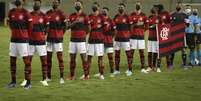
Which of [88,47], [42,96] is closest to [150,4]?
[88,47]

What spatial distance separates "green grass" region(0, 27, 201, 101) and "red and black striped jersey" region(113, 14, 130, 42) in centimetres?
138

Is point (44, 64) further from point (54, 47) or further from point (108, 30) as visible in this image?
point (108, 30)

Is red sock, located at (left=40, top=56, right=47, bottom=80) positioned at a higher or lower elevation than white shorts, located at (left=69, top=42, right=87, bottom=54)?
lower

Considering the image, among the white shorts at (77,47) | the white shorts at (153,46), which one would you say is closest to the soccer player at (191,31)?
the white shorts at (153,46)

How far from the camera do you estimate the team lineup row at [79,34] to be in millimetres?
14812

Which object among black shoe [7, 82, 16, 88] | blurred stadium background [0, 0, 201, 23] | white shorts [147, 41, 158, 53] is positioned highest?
blurred stadium background [0, 0, 201, 23]

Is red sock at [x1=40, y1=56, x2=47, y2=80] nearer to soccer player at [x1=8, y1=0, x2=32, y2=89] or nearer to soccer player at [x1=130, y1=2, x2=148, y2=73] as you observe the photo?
soccer player at [x1=8, y1=0, x2=32, y2=89]

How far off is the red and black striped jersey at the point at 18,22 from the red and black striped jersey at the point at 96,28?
9.07 feet

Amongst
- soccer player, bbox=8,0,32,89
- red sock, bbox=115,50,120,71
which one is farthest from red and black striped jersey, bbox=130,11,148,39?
soccer player, bbox=8,0,32,89

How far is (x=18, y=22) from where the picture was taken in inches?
579

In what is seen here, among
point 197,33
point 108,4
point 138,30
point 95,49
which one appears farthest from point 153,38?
point 108,4

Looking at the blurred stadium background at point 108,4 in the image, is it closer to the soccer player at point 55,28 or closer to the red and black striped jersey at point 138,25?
the red and black striped jersey at point 138,25

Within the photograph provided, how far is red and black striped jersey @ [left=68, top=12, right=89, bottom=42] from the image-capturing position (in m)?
16.4

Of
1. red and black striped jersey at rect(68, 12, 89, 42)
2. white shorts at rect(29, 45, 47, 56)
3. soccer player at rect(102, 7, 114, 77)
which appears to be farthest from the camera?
soccer player at rect(102, 7, 114, 77)
